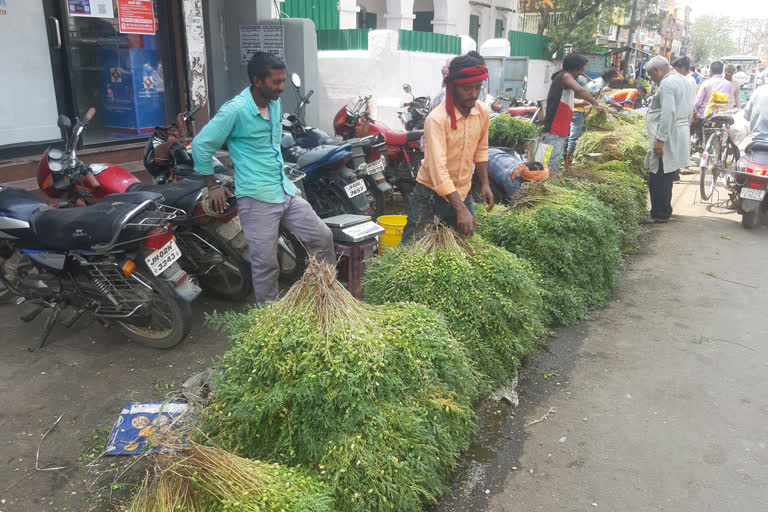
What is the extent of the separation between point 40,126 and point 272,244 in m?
4.15

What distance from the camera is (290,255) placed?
4602 mm

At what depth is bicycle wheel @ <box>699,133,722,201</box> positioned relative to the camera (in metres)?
8.34

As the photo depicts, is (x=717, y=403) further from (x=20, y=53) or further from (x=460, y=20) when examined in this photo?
(x=460, y=20)

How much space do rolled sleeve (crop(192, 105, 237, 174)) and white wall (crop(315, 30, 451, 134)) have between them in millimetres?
7066

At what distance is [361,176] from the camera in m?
5.50

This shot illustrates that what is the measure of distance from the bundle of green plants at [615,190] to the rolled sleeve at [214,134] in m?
3.11

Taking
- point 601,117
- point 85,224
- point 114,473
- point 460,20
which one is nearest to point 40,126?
point 85,224

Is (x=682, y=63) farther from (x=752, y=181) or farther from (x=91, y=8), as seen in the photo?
(x=91, y=8)

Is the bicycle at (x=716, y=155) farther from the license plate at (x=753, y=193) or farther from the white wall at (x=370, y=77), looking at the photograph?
the white wall at (x=370, y=77)

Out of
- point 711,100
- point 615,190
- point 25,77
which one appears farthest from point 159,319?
point 711,100

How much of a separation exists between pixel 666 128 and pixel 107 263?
6.19 metres

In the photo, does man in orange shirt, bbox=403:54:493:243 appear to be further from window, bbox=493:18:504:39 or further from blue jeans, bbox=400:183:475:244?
window, bbox=493:18:504:39

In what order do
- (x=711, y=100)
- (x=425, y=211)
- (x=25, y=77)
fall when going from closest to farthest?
(x=425, y=211) < (x=25, y=77) < (x=711, y=100)

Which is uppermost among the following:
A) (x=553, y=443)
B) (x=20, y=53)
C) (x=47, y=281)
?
(x=20, y=53)
